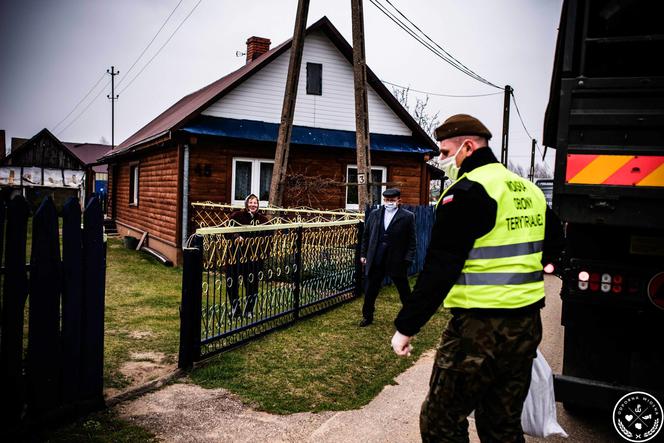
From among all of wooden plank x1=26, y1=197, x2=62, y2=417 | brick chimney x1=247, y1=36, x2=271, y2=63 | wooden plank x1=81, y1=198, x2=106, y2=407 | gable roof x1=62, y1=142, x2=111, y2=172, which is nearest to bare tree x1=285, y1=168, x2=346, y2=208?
brick chimney x1=247, y1=36, x2=271, y2=63

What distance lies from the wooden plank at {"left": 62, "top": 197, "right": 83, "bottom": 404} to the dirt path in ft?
1.79

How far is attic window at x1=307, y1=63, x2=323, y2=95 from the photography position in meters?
16.2

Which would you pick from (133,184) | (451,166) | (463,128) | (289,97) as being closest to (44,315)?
(451,166)

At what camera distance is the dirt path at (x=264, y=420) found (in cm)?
389

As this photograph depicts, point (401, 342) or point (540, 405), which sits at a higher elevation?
point (401, 342)

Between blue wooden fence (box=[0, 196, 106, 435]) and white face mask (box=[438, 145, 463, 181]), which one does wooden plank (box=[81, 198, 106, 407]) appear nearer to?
blue wooden fence (box=[0, 196, 106, 435])

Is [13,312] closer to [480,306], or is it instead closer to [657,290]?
[480,306]

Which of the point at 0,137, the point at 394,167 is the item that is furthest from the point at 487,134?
the point at 0,137

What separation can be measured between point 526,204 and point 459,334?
2.46 ft

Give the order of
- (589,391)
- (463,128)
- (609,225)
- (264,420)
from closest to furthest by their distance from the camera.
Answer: (463,128) < (609,225) < (589,391) < (264,420)

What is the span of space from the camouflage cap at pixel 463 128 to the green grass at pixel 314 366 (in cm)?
258

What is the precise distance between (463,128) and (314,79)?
14.0 m

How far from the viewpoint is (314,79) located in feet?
53.3

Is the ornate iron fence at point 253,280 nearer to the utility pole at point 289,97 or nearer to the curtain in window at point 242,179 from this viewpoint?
the utility pole at point 289,97
